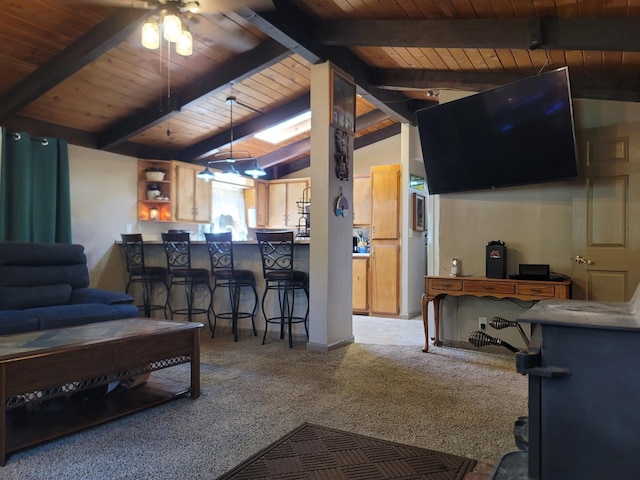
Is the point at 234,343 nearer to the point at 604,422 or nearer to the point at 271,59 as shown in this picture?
the point at 271,59

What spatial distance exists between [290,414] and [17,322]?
213cm

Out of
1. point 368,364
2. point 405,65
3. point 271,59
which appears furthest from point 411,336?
point 271,59

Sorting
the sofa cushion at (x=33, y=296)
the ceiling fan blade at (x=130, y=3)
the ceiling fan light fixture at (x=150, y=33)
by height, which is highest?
the ceiling fan blade at (x=130, y=3)

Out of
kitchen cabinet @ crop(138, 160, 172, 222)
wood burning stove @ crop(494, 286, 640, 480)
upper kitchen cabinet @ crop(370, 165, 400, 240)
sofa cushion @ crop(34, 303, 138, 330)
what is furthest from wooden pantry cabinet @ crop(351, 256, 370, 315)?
wood burning stove @ crop(494, 286, 640, 480)

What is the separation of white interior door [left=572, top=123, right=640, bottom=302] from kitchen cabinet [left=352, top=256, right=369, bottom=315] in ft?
10.2

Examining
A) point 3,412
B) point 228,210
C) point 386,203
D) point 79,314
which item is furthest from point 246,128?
point 3,412

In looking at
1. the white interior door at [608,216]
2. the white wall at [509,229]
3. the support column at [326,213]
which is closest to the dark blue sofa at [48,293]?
the support column at [326,213]

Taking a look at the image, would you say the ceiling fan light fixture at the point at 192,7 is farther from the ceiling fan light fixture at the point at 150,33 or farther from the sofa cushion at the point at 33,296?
the sofa cushion at the point at 33,296

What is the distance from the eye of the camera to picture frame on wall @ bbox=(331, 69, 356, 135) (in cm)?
427

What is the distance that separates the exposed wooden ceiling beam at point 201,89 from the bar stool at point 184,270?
1.60 meters

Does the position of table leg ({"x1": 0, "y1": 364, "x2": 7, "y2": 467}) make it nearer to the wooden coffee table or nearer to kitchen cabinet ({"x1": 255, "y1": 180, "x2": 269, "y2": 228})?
the wooden coffee table

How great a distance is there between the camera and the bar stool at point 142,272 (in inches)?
205

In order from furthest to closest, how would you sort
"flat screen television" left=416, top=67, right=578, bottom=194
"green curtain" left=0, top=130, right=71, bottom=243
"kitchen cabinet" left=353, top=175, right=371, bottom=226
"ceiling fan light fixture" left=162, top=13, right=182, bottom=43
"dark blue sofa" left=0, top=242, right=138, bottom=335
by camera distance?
"kitchen cabinet" left=353, top=175, right=371, bottom=226, "green curtain" left=0, top=130, right=71, bottom=243, "flat screen television" left=416, top=67, right=578, bottom=194, "dark blue sofa" left=0, top=242, right=138, bottom=335, "ceiling fan light fixture" left=162, top=13, right=182, bottom=43

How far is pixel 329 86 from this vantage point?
13.7ft
